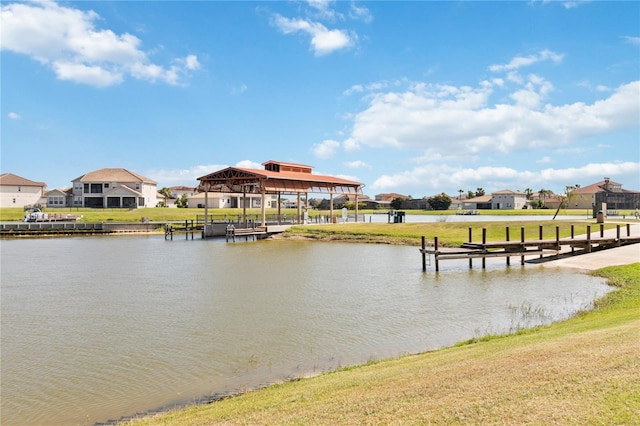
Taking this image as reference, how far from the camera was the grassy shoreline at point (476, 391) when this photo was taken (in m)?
5.54

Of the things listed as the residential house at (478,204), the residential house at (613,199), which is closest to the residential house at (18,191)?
the residential house at (478,204)

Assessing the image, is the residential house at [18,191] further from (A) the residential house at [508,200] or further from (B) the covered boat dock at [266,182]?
(A) the residential house at [508,200]

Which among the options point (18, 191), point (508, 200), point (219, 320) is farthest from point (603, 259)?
point (508, 200)

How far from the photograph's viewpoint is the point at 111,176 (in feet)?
301

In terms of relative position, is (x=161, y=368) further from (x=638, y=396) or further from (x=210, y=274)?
(x=210, y=274)

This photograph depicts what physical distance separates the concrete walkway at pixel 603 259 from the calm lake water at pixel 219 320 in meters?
1.80

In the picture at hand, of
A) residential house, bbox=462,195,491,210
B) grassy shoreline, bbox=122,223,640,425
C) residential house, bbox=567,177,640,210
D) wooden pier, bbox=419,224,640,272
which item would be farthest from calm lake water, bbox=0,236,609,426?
residential house, bbox=462,195,491,210

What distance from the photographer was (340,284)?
2148cm

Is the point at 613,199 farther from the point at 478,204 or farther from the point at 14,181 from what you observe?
the point at 14,181

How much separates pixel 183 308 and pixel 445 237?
27.0m

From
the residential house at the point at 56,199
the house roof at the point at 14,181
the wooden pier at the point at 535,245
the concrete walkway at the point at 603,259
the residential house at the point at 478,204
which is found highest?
the house roof at the point at 14,181

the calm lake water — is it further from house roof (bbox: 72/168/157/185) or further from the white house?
the white house

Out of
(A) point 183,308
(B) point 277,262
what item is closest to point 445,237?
(B) point 277,262

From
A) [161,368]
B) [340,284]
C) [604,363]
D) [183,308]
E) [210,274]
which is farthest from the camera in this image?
[210,274]
